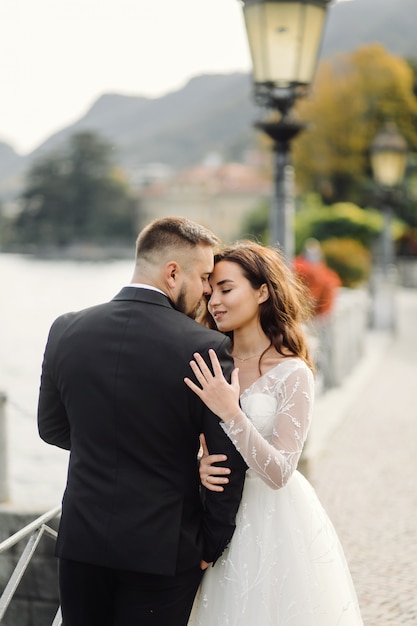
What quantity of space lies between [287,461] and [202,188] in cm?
11535

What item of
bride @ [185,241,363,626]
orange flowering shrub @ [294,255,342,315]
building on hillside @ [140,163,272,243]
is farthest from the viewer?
building on hillside @ [140,163,272,243]

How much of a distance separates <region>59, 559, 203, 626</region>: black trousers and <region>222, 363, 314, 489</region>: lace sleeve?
36cm

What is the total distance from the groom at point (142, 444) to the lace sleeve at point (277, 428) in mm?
50

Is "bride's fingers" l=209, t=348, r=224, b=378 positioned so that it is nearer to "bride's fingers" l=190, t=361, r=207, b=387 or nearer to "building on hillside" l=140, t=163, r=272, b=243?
"bride's fingers" l=190, t=361, r=207, b=387

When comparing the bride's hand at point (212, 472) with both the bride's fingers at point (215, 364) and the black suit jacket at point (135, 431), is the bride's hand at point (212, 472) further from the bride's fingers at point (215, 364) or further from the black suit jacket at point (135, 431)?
the bride's fingers at point (215, 364)

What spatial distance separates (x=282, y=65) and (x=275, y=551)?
134 inches

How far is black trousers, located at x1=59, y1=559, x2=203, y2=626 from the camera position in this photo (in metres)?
2.38

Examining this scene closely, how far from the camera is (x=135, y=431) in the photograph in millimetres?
2293

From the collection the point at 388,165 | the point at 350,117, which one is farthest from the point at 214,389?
the point at 350,117

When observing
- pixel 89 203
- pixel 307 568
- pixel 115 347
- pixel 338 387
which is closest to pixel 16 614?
pixel 307 568

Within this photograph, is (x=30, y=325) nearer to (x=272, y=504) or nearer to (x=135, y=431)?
(x=272, y=504)

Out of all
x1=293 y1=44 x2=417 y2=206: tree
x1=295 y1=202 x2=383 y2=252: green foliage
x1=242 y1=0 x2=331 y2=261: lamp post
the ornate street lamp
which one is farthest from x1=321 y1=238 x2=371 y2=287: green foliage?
x1=293 y1=44 x2=417 y2=206: tree

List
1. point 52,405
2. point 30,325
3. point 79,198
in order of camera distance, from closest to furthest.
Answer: point 52,405, point 30,325, point 79,198

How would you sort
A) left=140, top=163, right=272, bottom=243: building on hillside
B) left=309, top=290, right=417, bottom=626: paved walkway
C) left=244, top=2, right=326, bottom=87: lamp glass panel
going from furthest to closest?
left=140, top=163, right=272, bottom=243: building on hillside
left=244, top=2, right=326, bottom=87: lamp glass panel
left=309, top=290, right=417, bottom=626: paved walkway
